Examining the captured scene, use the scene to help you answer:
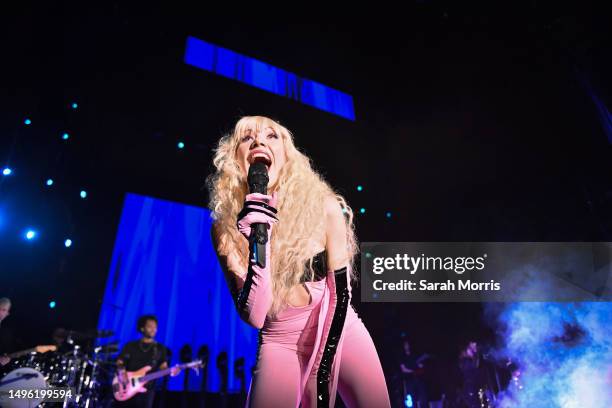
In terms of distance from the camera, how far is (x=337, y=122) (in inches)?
337

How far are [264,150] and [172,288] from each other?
22.4ft

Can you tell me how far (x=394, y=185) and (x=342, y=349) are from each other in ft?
25.1

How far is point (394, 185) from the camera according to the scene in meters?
8.91

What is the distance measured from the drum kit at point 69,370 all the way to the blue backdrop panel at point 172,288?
969mm

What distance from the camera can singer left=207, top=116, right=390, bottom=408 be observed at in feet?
4.42

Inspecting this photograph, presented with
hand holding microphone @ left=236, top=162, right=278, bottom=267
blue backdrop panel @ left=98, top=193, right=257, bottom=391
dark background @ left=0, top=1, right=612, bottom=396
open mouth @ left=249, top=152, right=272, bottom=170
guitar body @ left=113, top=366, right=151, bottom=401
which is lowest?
guitar body @ left=113, top=366, right=151, bottom=401

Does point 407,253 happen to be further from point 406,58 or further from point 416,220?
point 406,58

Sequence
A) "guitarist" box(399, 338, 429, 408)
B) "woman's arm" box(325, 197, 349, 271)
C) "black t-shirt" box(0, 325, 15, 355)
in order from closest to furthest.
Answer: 1. "woman's arm" box(325, 197, 349, 271)
2. "black t-shirt" box(0, 325, 15, 355)
3. "guitarist" box(399, 338, 429, 408)

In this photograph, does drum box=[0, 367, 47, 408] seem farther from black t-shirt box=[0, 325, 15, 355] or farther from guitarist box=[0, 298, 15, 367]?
black t-shirt box=[0, 325, 15, 355]

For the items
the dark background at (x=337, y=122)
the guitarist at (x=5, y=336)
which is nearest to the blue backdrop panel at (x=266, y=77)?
the dark background at (x=337, y=122)

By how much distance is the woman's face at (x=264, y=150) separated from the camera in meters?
1.78

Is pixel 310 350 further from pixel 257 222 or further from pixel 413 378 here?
pixel 413 378

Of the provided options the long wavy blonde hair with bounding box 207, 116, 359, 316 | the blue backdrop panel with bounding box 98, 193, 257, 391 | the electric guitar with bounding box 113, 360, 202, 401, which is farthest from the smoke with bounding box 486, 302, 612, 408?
the long wavy blonde hair with bounding box 207, 116, 359, 316

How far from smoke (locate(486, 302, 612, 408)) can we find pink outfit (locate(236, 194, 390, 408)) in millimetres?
7139
